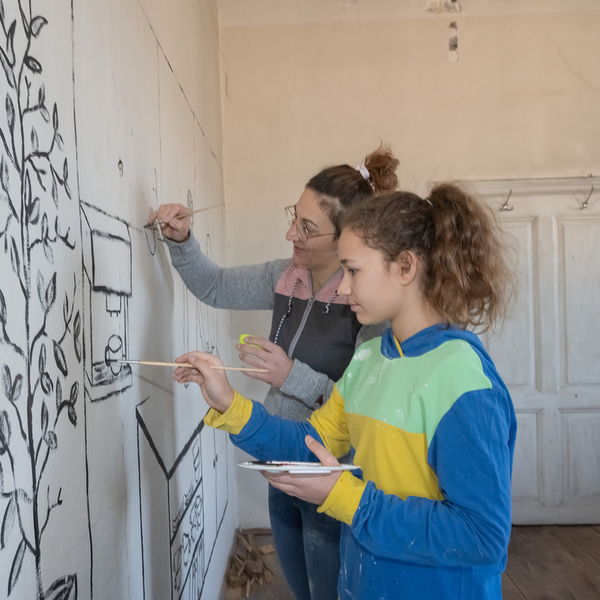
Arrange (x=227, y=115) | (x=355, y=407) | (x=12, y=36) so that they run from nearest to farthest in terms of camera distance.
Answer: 1. (x=12, y=36)
2. (x=355, y=407)
3. (x=227, y=115)

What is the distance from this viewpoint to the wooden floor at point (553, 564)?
2236mm

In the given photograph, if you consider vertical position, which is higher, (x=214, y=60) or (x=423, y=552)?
(x=214, y=60)

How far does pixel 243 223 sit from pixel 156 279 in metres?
1.62

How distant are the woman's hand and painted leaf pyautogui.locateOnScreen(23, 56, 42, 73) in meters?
0.53

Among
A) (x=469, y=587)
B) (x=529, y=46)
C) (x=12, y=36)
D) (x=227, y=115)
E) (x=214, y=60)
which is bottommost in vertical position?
(x=469, y=587)

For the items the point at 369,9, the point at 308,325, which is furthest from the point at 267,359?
the point at 369,9

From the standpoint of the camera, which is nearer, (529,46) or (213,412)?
(213,412)

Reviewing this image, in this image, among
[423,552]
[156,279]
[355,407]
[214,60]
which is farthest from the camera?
[214,60]

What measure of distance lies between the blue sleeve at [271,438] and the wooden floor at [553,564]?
1.76 metres

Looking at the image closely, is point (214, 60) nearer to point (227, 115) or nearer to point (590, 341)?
point (227, 115)

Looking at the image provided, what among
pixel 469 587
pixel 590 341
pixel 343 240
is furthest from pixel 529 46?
pixel 469 587

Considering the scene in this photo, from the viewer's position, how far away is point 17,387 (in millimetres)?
593

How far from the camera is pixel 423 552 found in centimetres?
79

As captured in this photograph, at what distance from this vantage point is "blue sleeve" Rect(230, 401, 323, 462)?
3.42 feet
